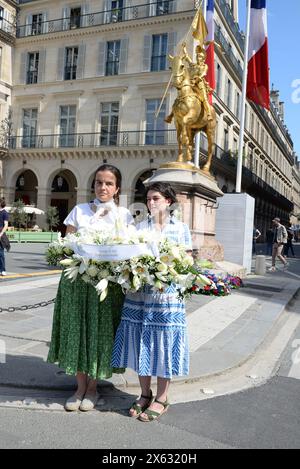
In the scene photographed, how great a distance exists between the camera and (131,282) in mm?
2914

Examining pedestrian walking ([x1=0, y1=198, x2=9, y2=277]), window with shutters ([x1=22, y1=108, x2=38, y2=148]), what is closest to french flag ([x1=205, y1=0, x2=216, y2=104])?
pedestrian walking ([x1=0, y1=198, x2=9, y2=277])

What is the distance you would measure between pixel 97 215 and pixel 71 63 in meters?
31.5

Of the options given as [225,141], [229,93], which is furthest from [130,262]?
[229,93]

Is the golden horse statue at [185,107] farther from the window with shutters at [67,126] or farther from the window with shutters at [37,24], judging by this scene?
the window with shutters at [37,24]

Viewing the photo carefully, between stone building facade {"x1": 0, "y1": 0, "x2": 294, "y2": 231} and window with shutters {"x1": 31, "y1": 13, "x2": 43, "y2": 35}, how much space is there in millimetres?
76

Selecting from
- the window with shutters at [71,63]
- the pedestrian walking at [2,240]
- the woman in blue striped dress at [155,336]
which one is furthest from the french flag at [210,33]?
the window with shutters at [71,63]

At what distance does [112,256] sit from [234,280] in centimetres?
703

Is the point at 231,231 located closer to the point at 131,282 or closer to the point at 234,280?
the point at 234,280

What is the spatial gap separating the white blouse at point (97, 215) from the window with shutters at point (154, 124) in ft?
83.7

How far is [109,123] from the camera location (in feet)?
99.5

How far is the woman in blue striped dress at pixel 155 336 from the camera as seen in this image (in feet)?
10.2

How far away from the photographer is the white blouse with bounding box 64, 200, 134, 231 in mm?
3332

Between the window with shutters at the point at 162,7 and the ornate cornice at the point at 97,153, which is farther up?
the window with shutters at the point at 162,7

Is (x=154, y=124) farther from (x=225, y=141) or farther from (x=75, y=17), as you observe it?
(x=75, y=17)
